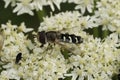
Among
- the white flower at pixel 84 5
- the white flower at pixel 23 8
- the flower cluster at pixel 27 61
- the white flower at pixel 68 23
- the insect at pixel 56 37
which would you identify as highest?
the white flower at pixel 23 8

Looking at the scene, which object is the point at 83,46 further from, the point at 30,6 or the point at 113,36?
the point at 30,6

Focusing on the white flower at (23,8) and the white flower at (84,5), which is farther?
the white flower at (84,5)

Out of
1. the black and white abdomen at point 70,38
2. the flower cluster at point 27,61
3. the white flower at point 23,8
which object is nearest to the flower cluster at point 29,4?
the white flower at point 23,8

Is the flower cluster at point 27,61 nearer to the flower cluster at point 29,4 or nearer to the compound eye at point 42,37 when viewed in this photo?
the compound eye at point 42,37

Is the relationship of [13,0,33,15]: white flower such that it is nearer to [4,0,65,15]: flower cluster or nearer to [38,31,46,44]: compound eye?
[4,0,65,15]: flower cluster

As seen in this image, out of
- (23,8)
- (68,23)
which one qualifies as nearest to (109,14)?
(68,23)

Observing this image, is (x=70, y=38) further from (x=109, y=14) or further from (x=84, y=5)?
(x=84, y=5)

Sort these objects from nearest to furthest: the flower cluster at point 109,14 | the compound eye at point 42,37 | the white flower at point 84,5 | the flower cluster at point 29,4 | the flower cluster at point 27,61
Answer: the flower cluster at point 27,61
the compound eye at point 42,37
the flower cluster at point 109,14
the flower cluster at point 29,4
the white flower at point 84,5
